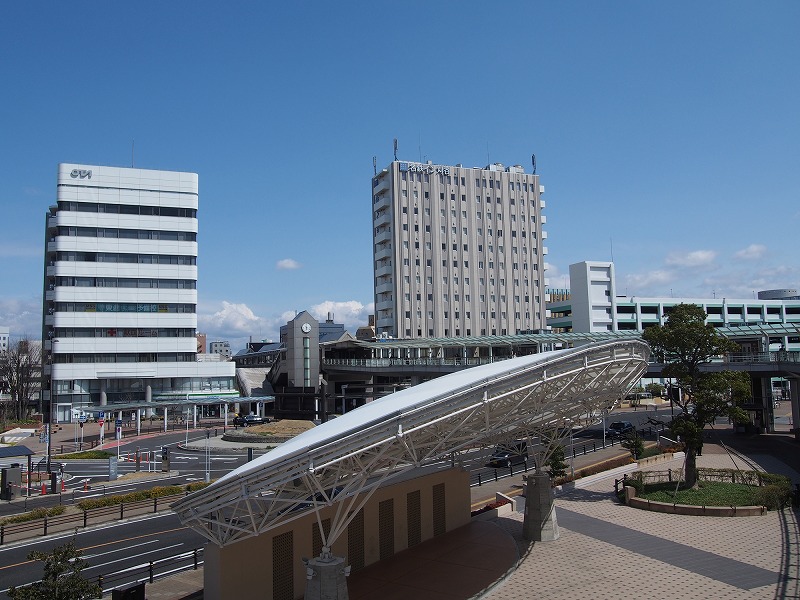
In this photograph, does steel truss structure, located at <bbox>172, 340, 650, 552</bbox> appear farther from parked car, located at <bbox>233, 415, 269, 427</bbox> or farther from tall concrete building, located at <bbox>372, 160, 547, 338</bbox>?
tall concrete building, located at <bbox>372, 160, 547, 338</bbox>

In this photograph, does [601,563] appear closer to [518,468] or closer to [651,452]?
[518,468]

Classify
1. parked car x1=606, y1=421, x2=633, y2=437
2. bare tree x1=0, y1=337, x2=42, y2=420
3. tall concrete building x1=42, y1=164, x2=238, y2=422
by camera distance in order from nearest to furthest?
parked car x1=606, y1=421, x2=633, y2=437
tall concrete building x1=42, y1=164, x2=238, y2=422
bare tree x1=0, y1=337, x2=42, y2=420

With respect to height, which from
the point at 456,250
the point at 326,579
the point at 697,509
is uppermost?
the point at 456,250

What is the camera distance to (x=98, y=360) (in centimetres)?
8825

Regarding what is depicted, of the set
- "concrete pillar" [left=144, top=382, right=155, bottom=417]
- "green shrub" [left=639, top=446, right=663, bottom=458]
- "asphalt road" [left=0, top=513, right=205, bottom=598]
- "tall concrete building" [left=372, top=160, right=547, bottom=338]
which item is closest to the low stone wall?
"green shrub" [left=639, top=446, right=663, bottom=458]

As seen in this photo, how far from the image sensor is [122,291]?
291ft

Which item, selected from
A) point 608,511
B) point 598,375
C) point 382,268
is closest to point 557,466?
point 608,511

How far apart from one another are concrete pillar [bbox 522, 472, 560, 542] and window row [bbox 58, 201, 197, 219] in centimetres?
7909

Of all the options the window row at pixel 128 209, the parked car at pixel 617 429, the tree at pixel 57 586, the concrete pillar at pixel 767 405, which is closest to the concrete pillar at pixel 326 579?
the tree at pixel 57 586

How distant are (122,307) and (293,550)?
78003 mm

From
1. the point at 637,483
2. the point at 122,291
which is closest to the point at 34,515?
the point at 637,483

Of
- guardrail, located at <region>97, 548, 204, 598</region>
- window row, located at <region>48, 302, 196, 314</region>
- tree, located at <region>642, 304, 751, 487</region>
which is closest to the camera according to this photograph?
guardrail, located at <region>97, 548, 204, 598</region>

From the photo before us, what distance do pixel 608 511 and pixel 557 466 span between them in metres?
4.50

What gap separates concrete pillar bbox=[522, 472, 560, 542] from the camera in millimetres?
25500
